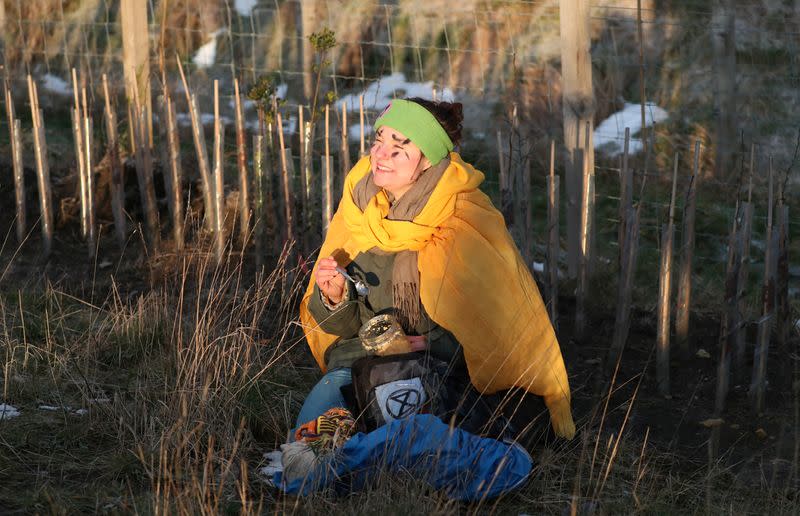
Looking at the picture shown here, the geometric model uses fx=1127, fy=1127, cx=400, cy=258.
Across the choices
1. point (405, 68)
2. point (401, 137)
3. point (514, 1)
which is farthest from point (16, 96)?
point (401, 137)

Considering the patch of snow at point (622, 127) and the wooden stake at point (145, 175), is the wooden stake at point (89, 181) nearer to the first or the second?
the wooden stake at point (145, 175)

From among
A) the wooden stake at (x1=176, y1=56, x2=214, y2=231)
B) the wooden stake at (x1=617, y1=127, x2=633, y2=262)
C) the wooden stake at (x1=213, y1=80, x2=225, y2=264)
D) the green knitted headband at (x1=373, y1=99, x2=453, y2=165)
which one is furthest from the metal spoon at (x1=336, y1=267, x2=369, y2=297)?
the wooden stake at (x1=176, y1=56, x2=214, y2=231)

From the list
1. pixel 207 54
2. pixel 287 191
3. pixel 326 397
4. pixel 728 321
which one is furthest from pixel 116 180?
pixel 207 54

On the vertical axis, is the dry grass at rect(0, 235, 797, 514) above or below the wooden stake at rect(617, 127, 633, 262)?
below

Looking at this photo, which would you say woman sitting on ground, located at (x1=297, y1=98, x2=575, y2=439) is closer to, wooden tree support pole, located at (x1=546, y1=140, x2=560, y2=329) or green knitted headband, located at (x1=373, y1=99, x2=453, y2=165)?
green knitted headband, located at (x1=373, y1=99, x2=453, y2=165)

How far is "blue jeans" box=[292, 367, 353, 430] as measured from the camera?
10.3ft

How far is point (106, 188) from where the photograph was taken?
234 inches

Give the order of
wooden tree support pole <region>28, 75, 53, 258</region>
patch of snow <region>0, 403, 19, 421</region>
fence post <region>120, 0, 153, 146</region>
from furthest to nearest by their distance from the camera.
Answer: fence post <region>120, 0, 153, 146</region>
wooden tree support pole <region>28, 75, 53, 258</region>
patch of snow <region>0, 403, 19, 421</region>

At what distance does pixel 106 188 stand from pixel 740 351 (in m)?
3.42

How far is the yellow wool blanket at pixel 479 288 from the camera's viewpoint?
3137mm

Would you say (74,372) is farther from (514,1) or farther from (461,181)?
(514,1)

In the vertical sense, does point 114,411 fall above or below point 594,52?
below

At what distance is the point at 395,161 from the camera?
125 inches

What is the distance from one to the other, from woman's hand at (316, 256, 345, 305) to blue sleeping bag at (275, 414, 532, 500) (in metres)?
0.44
